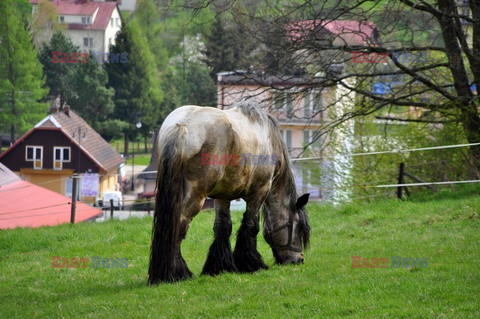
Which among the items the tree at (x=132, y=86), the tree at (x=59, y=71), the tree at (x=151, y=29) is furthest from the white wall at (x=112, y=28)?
the tree at (x=59, y=71)

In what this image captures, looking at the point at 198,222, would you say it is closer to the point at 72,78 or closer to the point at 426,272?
the point at 426,272

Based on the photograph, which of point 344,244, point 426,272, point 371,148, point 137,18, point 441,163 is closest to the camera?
point 426,272

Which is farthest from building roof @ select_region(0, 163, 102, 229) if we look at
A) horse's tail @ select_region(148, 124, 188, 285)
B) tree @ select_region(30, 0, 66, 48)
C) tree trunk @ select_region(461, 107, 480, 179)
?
tree @ select_region(30, 0, 66, 48)

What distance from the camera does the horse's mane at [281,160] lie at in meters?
9.35

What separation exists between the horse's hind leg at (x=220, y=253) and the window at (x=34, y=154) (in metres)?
44.8

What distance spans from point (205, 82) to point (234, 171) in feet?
170

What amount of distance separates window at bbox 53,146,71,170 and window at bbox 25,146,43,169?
95 cm

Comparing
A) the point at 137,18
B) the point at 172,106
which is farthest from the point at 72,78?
the point at 137,18

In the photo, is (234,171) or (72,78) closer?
(234,171)

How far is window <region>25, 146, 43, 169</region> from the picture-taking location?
171 feet

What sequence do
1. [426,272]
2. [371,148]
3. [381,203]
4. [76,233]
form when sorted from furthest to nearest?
[371,148] < [381,203] < [76,233] < [426,272]

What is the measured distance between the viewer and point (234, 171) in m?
8.80

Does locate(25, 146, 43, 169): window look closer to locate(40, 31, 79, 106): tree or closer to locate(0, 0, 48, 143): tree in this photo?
locate(0, 0, 48, 143): tree

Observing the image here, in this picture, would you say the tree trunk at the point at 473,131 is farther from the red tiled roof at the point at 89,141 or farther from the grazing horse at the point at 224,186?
the red tiled roof at the point at 89,141
